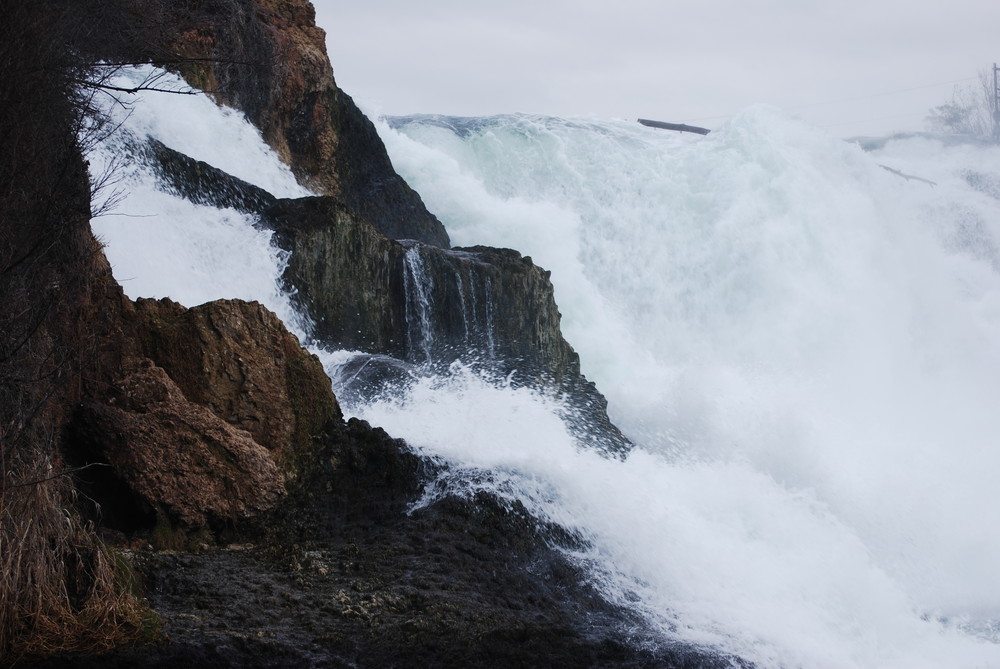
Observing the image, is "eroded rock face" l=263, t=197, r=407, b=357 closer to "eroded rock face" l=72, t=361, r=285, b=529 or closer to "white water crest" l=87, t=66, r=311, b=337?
"white water crest" l=87, t=66, r=311, b=337

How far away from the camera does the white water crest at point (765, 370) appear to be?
8.61m

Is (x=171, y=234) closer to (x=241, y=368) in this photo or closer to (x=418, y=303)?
(x=418, y=303)

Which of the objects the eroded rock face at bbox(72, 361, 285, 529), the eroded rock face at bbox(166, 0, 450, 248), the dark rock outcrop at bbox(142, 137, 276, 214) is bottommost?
the eroded rock face at bbox(72, 361, 285, 529)

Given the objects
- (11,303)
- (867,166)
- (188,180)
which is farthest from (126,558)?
(867,166)

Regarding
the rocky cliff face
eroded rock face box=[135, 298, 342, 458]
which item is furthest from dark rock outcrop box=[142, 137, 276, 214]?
eroded rock face box=[135, 298, 342, 458]

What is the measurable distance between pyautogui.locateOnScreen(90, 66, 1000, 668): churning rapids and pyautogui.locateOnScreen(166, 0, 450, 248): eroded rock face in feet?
2.00

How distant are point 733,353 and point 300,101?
34.2 feet

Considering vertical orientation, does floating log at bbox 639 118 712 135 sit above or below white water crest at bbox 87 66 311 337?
above


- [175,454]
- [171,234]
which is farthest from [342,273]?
[175,454]

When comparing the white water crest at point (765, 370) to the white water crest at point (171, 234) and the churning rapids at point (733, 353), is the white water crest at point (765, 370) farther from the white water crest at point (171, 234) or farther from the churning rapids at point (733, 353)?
the white water crest at point (171, 234)

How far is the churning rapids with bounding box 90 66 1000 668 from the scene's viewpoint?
8.57m

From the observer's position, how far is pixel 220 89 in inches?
573

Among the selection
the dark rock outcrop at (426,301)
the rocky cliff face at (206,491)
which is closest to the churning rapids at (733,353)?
the dark rock outcrop at (426,301)

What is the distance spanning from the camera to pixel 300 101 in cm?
1594
